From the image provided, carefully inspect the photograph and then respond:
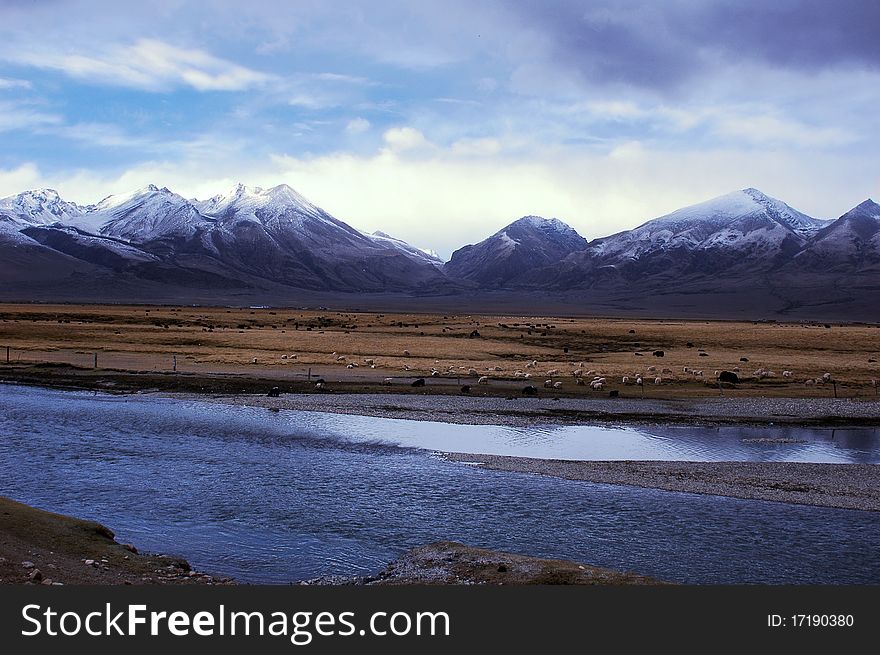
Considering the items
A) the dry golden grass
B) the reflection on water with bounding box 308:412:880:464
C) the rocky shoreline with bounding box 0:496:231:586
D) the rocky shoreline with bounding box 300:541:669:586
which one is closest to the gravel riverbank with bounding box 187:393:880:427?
the reflection on water with bounding box 308:412:880:464

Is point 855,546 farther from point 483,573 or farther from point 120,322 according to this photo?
point 120,322

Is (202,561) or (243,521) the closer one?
(202,561)

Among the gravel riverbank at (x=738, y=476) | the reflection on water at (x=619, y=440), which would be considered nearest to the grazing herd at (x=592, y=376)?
the reflection on water at (x=619, y=440)

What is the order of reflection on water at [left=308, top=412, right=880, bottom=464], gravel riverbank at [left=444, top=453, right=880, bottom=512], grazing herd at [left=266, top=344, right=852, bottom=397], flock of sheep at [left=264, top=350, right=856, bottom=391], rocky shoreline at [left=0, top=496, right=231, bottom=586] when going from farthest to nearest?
flock of sheep at [left=264, top=350, right=856, bottom=391]
grazing herd at [left=266, top=344, right=852, bottom=397]
reflection on water at [left=308, top=412, right=880, bottom=464]
gravel riverbank at [left=444, top=453, right=880, bottom=512]
rocky shoreline at [left=0, top=496, right=231, bottom=586]

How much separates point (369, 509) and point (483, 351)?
56.0 meters

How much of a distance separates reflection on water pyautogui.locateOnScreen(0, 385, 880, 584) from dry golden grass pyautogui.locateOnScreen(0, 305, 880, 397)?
903 inches

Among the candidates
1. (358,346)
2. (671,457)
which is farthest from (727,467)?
(358,346)

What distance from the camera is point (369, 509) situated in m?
23.5

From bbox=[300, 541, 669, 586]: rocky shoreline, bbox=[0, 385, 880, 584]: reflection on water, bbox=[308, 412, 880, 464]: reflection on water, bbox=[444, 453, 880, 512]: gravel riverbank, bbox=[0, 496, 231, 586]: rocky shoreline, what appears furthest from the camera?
bbox=[308, 412, 880, 464]: reflection on water

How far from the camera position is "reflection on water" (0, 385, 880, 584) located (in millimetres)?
19375

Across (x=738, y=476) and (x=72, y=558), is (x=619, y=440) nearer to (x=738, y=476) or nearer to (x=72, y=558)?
(x=738, y=476)

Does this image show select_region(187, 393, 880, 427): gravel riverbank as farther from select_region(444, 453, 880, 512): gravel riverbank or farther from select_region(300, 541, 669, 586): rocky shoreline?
select_region(300, 541, 669, 586): rocky shoreline

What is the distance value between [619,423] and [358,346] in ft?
139

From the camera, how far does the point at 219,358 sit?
67.0 metres
